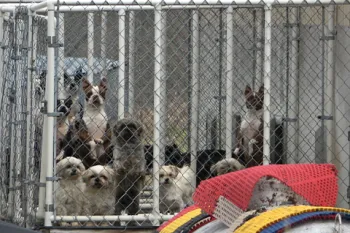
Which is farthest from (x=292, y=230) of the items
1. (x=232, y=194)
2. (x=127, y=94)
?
(x=127, y=94)

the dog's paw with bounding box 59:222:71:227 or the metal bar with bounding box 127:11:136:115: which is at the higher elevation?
the metal bar with bounding box 127:11:136:115

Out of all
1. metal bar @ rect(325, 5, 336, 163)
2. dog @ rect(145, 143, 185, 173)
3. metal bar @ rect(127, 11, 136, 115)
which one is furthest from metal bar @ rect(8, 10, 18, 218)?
metal bar @ rect(325, 5, 336, 163)

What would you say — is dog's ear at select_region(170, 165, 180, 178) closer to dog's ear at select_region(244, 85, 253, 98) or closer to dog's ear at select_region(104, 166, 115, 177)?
dog's ear at select_region(104, 166, 115, 177)

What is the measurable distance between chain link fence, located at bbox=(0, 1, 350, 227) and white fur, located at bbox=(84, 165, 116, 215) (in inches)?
0.6

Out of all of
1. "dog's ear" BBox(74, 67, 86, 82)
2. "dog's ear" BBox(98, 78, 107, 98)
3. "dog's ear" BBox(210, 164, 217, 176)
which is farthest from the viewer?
"dog's ear" BBox(74, 67, 86, 82)

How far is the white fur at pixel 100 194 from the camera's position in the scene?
1073 centimetres

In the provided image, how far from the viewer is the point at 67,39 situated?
42.6 feet

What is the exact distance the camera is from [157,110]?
32.3ft

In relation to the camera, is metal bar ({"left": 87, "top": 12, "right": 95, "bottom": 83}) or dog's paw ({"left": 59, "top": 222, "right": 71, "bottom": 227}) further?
metal bar ({"left": 87, "top": 12, "right": 95, "bottom": 83})

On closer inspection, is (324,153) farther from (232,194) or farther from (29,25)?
(232,194)

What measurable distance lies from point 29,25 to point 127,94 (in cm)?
227

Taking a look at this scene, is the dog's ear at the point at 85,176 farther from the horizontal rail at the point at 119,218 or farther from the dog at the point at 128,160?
the horizontal rail at the point at 119,218

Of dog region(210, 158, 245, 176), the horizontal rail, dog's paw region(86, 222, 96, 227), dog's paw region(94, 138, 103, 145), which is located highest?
dog's paw region(94, 138, 103, 145)

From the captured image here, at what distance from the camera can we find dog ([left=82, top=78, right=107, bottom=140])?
38.4 ft
